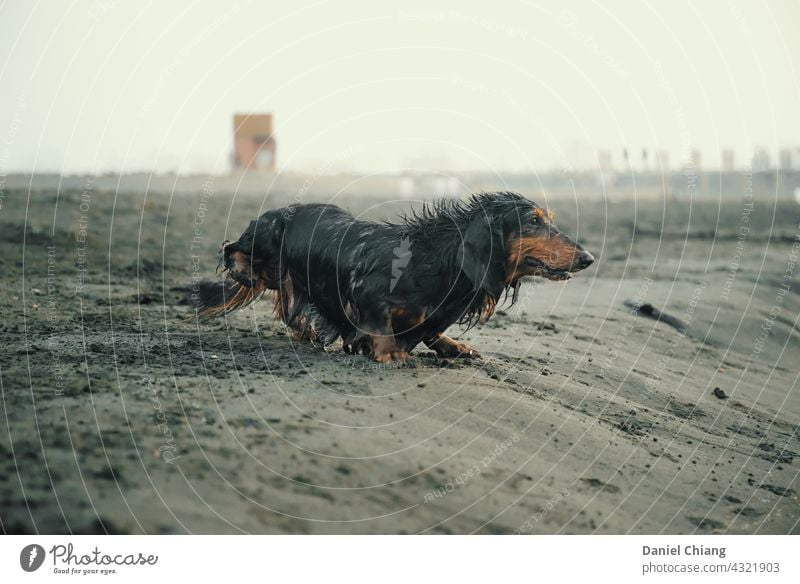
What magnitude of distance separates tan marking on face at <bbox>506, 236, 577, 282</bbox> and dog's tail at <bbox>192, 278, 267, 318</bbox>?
9.28 feet

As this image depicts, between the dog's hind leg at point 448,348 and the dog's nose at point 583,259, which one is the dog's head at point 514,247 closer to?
the dog's nose at point 583,259

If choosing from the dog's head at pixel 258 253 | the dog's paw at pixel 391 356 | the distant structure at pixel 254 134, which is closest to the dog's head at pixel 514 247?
the dog's paw at pixel 391 356

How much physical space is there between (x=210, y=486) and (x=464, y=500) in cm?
164

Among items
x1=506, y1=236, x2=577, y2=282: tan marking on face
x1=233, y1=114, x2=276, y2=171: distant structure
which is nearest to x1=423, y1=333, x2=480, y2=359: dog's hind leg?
x1=506, y1=236, x2=577, y2=282: tan marking on face

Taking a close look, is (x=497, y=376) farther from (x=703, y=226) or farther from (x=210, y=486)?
(x=703, y=226)

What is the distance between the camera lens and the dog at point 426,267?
24.8 ft

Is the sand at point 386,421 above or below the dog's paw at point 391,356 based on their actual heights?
below

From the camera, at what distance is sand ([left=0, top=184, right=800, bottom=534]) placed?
5.23 metres

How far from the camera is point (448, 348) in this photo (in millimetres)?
8180

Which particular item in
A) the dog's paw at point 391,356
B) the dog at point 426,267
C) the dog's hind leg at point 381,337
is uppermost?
the dog at point 426,267

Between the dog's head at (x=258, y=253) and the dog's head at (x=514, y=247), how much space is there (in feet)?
6.79

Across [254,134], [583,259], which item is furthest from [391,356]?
[254,134]

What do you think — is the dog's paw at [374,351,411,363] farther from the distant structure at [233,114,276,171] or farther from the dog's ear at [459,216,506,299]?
the distant structure at [233,114,276,171]
